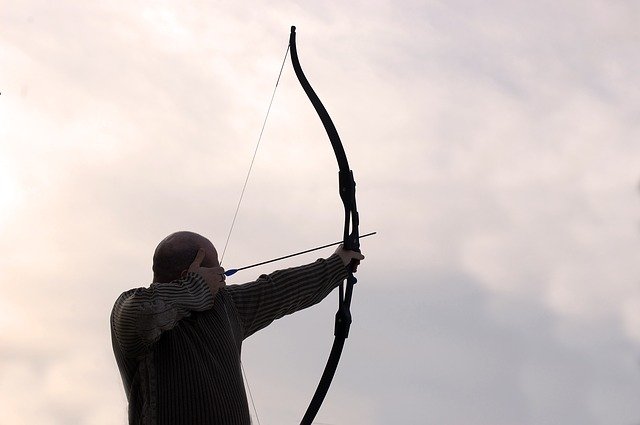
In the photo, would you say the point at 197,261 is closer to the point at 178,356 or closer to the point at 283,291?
the point at 178,356

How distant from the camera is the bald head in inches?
145

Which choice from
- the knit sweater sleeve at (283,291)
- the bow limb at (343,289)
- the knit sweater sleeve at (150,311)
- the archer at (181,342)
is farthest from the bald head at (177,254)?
the bow limb at (343,289)

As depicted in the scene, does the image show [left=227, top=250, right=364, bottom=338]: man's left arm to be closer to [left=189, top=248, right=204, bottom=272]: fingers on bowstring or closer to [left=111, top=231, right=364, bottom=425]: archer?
[left=111, top=231, right=364, bottom=425]: archer

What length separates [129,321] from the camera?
3318 millimetres

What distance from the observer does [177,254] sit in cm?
369

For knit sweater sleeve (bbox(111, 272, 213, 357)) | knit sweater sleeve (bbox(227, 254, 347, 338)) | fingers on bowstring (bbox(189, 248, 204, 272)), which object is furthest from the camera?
knit sweater sleeve (bbox(227, 254, 347, 338))

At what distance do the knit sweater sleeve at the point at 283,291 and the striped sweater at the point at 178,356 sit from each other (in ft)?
0.84

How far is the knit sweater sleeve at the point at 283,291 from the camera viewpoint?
4039 mm

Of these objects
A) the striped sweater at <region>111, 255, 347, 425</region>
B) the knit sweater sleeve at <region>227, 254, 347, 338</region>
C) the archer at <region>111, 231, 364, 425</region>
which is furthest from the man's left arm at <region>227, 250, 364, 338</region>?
the striped sweater at <region>111, 255, 347, 425</region>

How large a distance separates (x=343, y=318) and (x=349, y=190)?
568 mm

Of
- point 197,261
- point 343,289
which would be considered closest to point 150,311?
point 197,261

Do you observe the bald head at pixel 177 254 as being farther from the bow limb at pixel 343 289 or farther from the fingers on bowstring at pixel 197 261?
the bow limb at pixel 343 289

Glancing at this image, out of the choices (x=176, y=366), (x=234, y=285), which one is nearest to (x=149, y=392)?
(x=176, y=366)

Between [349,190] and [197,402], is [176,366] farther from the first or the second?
[349,190]
